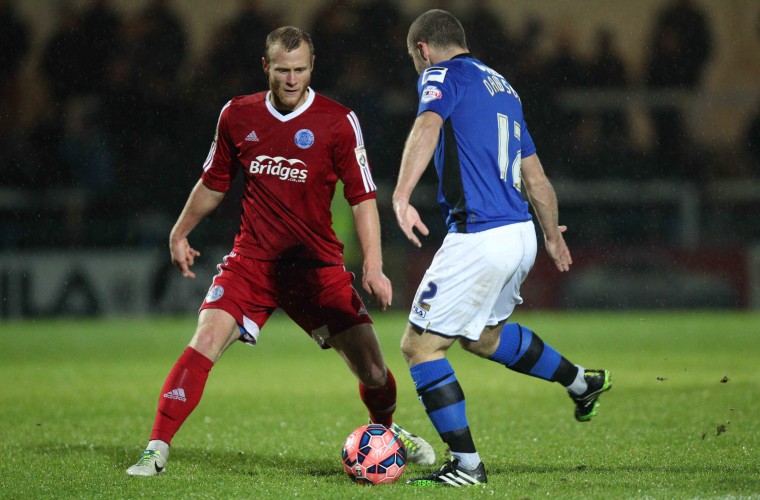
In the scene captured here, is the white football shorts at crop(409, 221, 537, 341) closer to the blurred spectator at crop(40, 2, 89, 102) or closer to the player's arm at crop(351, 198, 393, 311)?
the player's arm at crop(351, 198, 393, 311)

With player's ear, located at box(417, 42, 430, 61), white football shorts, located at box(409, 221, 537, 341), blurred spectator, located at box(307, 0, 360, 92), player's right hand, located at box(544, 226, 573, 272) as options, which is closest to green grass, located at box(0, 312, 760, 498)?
white football shorts, located at box(409, 221, 537, 341)

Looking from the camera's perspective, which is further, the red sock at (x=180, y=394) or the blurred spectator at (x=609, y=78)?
the blurred spectator at (x=609, y=78)

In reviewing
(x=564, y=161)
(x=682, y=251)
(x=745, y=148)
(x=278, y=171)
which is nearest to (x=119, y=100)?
(x=564, y=161)

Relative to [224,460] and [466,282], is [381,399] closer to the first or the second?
[224,460]

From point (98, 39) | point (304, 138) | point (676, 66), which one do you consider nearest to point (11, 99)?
point (98, 39)

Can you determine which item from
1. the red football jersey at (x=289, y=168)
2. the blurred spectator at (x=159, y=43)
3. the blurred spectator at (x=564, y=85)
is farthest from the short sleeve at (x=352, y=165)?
the blurred spectator at (x=564, y=85)

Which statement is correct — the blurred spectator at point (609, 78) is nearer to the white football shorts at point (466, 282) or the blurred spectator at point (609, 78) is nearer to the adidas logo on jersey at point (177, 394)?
the white football shorts at point (466, 282)

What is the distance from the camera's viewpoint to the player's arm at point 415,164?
180 inches

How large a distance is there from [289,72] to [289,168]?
19.3 inches

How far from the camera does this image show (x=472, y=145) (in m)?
4.88

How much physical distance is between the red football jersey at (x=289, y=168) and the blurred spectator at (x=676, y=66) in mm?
15428

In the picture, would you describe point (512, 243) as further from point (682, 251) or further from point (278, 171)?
point (682, 251)

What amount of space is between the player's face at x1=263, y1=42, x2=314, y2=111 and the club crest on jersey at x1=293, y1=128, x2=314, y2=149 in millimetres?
156

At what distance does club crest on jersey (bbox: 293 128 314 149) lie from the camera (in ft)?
17.6
